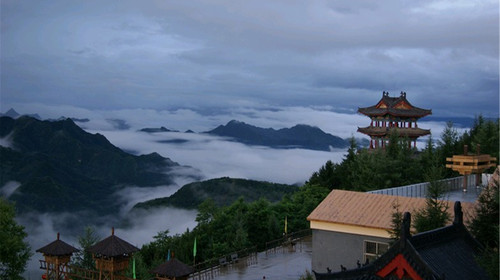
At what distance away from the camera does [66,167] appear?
7188cm

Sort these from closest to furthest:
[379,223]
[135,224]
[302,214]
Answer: [379,223] → [302,214] → [135,224]

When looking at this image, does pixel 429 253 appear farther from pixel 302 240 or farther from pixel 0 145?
pixel 0 145

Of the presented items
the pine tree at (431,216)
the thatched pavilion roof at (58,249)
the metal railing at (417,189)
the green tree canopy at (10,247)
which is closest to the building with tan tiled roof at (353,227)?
the pine tree at (431,216)

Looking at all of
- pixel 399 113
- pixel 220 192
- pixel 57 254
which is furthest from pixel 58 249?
pixel 220 192

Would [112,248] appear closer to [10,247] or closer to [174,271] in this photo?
[174,271]

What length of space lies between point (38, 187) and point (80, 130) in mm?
21751

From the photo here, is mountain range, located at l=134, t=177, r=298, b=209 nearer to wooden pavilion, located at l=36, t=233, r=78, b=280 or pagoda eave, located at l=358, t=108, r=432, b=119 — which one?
pagoda eave, located at l=358, t=108, r=432, b=119

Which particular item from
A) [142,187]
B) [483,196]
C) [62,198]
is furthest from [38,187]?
[483,196]

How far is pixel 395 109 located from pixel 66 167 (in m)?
43.8

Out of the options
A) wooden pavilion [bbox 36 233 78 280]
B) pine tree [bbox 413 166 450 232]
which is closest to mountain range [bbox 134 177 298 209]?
wooden pavilion [bbox 36 233 78 280]

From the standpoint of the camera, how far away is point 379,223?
15.7 meters

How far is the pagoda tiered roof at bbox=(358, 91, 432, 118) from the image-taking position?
143ft

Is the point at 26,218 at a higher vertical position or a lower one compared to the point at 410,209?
lower

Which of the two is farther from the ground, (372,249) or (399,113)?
(399,113)
